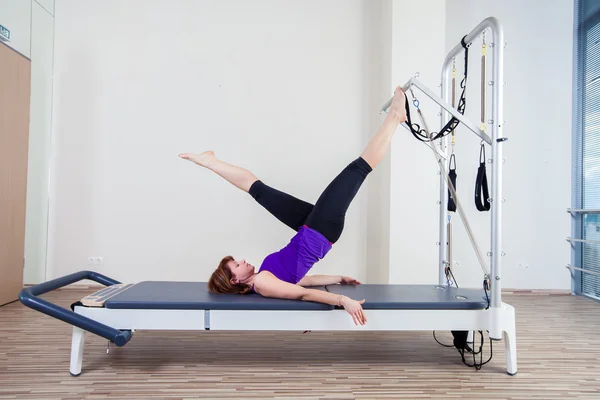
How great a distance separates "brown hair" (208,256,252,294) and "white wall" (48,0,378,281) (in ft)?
6.28

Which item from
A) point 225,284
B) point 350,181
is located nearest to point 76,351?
point 225,284

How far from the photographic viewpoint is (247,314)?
2.14 meters

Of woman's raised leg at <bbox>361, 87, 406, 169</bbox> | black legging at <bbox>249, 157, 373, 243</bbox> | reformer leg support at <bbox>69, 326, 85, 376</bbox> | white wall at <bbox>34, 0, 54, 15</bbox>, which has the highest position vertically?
white wall at <bbox>34, 0, 54, 15</bbox>

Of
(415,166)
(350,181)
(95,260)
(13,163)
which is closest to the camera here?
(350,181)

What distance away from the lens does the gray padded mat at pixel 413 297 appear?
220cm

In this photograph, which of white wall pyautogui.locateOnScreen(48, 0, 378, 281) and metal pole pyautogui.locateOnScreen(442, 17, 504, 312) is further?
white wall pyautogui.locateOnScreen(48, 0, 378, 281)

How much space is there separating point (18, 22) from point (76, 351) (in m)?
3.11

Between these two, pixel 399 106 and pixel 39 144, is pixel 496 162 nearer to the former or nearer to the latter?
pixel 399 106

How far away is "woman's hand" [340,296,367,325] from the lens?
6.91 feet

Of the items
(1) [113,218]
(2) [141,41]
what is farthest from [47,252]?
(2) [141,41]

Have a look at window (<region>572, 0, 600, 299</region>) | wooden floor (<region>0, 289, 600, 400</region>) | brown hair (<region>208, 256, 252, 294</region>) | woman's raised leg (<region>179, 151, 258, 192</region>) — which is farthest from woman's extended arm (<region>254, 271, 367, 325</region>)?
window (<region>572, 0, 600, 299</region>)

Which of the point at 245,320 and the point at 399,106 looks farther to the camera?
the point at 399,106

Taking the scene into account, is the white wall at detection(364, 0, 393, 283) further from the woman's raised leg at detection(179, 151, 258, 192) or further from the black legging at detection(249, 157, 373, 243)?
the woman's raised leg at detection(179, 151, 258, 192)

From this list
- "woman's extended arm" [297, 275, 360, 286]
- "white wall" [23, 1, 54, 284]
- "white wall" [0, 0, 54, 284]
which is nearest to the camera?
"woman's extended arm" [297, 275, 360, 286]
